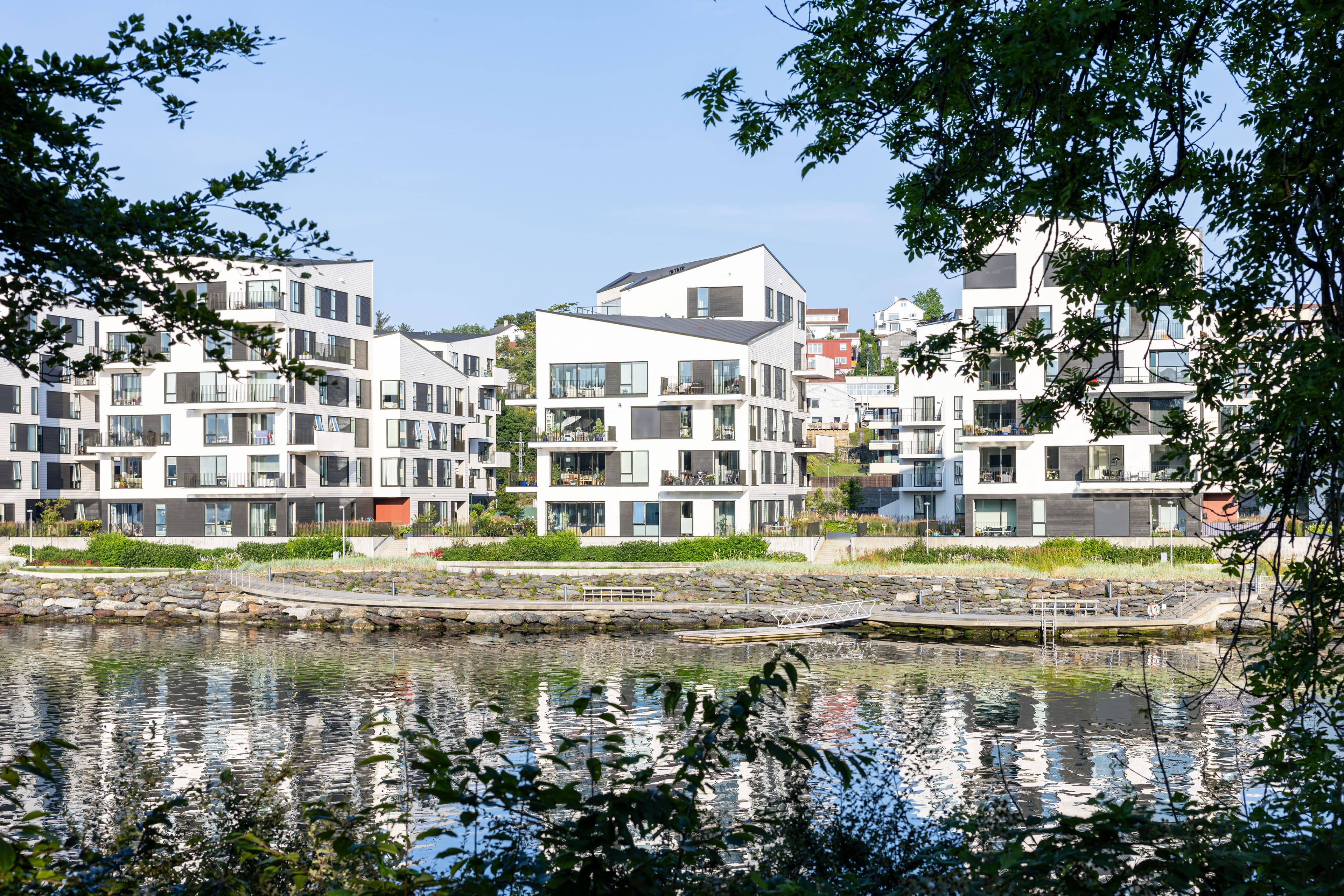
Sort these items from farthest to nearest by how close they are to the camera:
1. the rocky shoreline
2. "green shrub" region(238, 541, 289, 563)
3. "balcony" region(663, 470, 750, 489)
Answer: "balcony" region(663, 470, 750, 489)
"green shrub" region(238, 541, 289, 563)
the rocky shoreline

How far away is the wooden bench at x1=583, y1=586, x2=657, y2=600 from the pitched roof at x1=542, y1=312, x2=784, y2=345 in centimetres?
1672

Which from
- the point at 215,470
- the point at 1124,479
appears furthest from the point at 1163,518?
the point at 215,470

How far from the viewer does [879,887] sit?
7.19m

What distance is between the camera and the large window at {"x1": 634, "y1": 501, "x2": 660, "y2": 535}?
54.1 m

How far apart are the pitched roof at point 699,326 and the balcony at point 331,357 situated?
43.8 ft

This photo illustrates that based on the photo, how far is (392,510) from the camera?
6625cm

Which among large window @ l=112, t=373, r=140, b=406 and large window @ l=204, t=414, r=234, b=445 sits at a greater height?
large window @ l=112, t=373, r=140, b=406

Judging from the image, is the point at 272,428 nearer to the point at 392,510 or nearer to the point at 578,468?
the point at 392,510

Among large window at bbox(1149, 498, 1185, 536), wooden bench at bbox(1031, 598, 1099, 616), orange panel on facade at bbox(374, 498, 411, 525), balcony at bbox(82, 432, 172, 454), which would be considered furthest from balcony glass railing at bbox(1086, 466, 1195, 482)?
balcony at bbox(82, 432, 172, 454)

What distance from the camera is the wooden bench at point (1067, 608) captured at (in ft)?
122

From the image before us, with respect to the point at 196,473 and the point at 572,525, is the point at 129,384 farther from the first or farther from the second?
the point at 572,525

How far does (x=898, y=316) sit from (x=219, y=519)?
109 meters

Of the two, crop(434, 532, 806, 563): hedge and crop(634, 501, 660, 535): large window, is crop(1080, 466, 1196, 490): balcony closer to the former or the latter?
crop(434, 532, 806, 563): hedge

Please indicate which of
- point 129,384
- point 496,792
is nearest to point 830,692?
point 496,792
